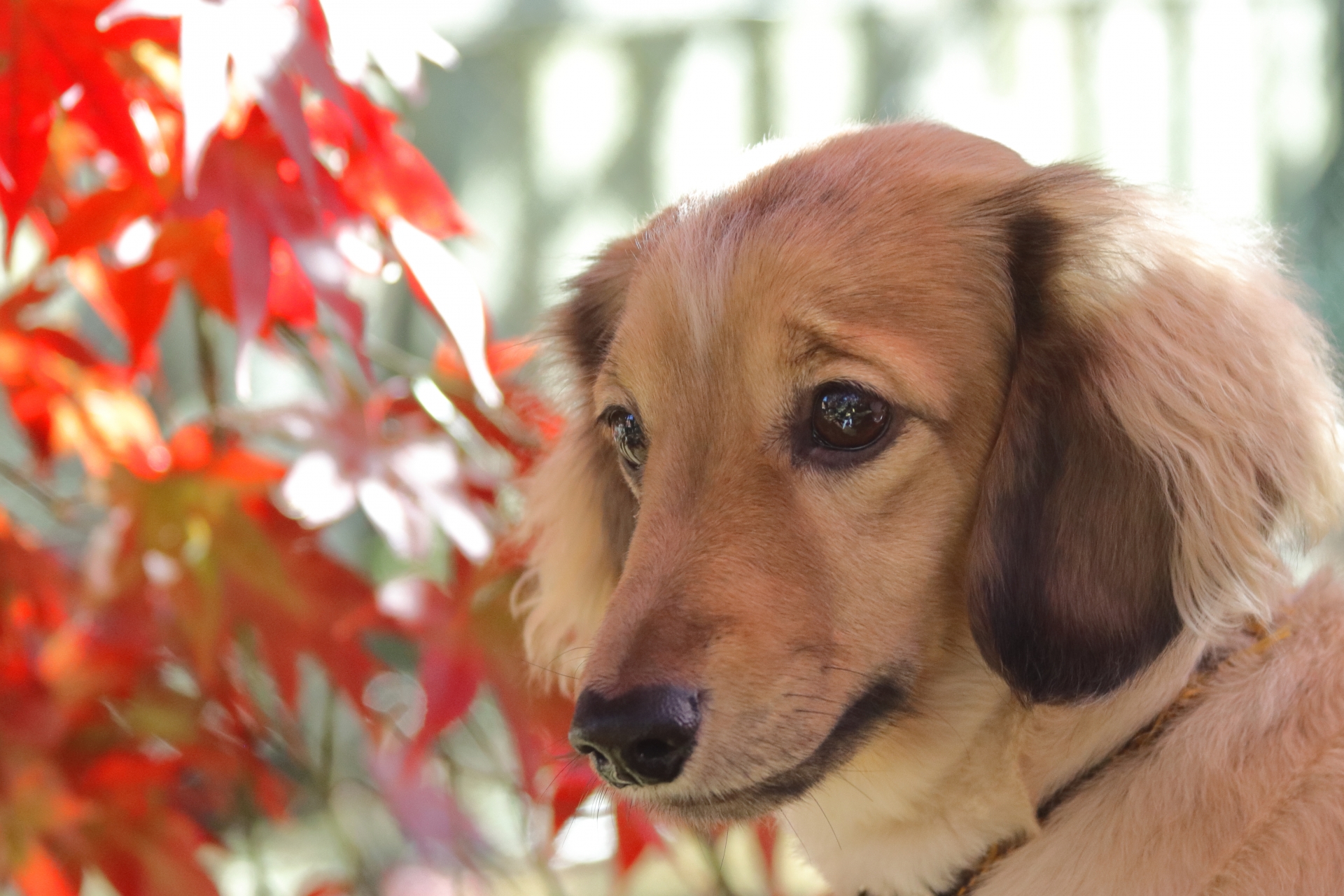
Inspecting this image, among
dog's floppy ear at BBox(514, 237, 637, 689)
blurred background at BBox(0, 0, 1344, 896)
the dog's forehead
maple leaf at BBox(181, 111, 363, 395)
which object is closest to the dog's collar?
the dog's forehead

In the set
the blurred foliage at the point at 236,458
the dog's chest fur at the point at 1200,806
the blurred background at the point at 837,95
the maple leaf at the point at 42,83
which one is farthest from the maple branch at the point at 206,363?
the blurred background at the point at 837,95

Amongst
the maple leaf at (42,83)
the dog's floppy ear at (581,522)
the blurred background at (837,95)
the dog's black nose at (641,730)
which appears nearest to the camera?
the dog's black nose at (641,730)

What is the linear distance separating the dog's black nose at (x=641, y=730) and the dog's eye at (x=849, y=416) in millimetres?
333

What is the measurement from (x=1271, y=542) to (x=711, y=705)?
25.4 inches

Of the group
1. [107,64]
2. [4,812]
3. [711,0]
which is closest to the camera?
[107,64]

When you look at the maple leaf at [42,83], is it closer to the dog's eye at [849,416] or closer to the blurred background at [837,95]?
the dog's eye at [849,416]

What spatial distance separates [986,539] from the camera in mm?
1346

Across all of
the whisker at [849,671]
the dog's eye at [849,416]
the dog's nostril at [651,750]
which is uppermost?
the dog's eye at [849,416]

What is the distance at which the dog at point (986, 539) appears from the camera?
129cm

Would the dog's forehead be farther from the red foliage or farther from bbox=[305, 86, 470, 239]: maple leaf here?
bbox=[305, 86, 470, 239]: maple leaf

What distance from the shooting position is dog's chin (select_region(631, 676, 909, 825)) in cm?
129

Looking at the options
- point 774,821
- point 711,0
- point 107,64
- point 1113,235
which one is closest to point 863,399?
point 1113,235

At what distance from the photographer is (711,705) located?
125 cm

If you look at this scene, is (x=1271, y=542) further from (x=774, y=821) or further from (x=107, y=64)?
(x=107, y=64)
